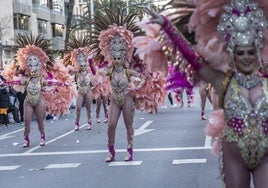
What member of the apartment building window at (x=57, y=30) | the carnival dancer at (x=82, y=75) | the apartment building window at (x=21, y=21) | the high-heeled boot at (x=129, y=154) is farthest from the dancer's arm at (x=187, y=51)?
the apartment building window at (x=57, y=30)

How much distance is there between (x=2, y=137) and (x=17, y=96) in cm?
441

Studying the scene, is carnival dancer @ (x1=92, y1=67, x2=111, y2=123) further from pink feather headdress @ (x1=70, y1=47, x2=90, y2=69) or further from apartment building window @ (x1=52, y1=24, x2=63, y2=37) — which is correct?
apartment building window @ (x1=52, y1=24, x2=63, y2=37)

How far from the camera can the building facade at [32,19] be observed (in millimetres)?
42000

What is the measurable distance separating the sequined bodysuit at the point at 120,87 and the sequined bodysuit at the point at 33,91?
8.87ft

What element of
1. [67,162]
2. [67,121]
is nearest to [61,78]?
[67,162]

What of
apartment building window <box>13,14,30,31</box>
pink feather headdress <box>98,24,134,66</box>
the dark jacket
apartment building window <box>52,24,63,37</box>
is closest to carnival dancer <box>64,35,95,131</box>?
the dark jacket

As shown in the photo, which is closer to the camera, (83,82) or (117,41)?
(117,41)

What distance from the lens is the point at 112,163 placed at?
29.4 feet

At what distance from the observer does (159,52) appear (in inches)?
180

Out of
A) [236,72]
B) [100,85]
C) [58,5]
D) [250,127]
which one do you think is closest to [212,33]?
[236,72]

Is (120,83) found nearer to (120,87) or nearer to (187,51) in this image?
(120,87)

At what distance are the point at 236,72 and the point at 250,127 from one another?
42 cm

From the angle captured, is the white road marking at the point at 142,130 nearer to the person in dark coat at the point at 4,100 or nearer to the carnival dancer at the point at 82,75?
the carnival dancer at the point at 82,75

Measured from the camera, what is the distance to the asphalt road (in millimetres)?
7543
